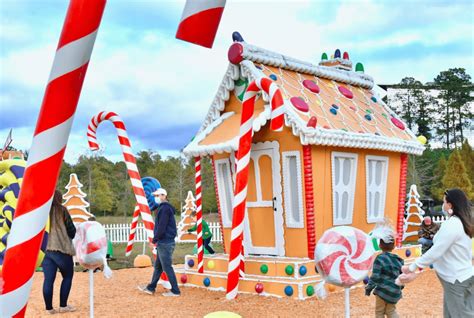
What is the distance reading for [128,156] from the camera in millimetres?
9922

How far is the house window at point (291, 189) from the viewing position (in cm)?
916

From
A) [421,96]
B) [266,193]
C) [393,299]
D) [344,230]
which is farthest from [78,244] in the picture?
[421,96]

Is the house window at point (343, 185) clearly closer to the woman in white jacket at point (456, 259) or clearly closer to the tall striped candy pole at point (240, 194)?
the tall striped candy pole at point (240, 194)

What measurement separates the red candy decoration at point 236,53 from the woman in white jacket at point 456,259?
5.70 metres

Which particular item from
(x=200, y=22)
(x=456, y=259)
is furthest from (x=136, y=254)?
(x=200, y=22)

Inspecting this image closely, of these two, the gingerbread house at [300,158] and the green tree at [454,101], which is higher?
the green tree at [454,101]

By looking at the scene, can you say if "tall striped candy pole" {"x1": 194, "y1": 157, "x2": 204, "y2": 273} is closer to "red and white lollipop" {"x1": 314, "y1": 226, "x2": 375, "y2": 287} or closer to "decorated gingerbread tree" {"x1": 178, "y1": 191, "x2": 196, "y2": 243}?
"red and white lollipop" {"x1": 314, "y1": 226, "x2": 375, "y2": 287}

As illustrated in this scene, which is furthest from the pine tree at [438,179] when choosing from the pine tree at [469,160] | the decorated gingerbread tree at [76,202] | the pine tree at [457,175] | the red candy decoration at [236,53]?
the red candy decoration at [236,53]

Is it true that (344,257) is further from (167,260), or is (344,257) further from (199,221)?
(199,221)

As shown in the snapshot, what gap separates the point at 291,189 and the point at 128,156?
3074 millimetres

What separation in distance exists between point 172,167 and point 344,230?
28.8 metres

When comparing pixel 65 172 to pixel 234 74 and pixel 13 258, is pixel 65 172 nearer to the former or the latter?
pixel 234 74

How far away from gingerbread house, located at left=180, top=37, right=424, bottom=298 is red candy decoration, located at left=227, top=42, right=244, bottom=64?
18mm

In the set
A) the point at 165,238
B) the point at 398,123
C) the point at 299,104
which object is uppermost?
the point at 299,104
